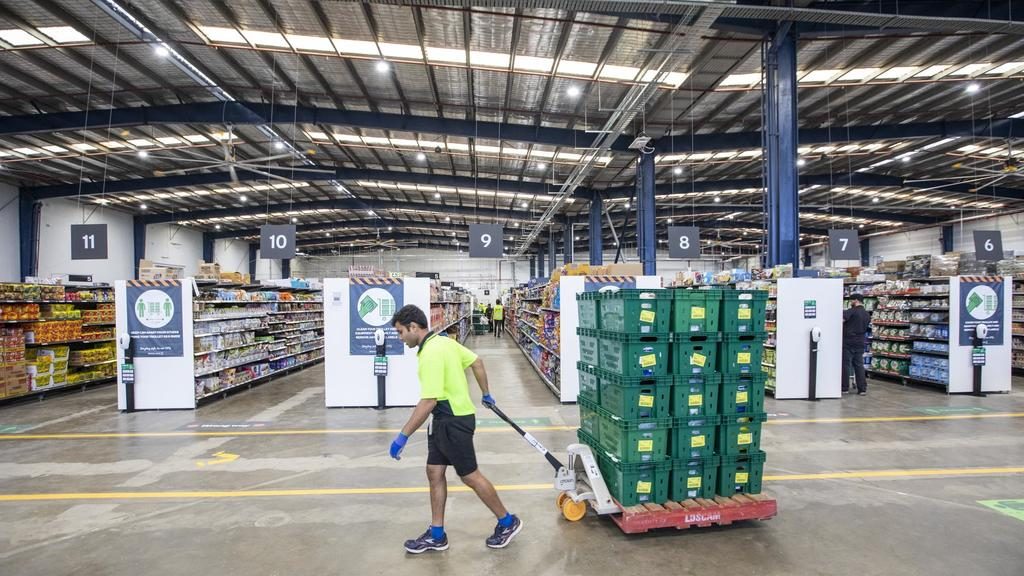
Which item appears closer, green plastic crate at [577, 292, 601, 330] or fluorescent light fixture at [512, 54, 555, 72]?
green plastic crate at [577, 292, 601, 330]

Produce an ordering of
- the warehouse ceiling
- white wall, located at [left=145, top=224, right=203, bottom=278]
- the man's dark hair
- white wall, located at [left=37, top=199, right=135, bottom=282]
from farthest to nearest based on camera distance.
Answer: white wall, located at [left=145, top=224, right=203, bottom=278]
white wall, located at [left=37, top=199, right=135, bottom=282]
the warehouse ceiling
the man's dark hair

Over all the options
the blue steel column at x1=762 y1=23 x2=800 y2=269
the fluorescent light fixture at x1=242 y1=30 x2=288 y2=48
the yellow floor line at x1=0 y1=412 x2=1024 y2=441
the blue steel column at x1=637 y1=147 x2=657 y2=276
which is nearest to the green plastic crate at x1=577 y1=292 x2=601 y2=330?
the yellow floor line at x1=0 y1=412 x2=1024 y2=441

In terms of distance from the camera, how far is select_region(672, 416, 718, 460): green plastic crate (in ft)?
11.5

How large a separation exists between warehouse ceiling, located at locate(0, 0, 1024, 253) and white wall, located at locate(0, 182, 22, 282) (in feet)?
1.82

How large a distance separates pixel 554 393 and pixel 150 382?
267 inches

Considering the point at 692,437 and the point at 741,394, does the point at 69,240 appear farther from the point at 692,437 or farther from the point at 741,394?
the point at 741,394

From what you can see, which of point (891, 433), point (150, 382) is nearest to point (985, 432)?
point (891, 433)

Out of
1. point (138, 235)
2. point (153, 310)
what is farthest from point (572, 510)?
point (138, 235)

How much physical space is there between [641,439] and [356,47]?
8.34 m

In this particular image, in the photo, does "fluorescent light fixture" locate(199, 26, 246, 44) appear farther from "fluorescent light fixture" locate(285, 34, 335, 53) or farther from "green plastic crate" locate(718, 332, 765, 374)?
"green plastic crate" locate(718, 332, 765, 374)

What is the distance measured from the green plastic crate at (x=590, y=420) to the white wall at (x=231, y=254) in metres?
28.2

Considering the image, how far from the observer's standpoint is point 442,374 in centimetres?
303

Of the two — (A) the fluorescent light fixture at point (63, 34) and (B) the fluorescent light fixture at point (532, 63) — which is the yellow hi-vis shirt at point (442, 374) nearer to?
(B) the fluorescent light fixture at point (532, 63)

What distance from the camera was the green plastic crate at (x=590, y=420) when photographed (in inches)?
153
